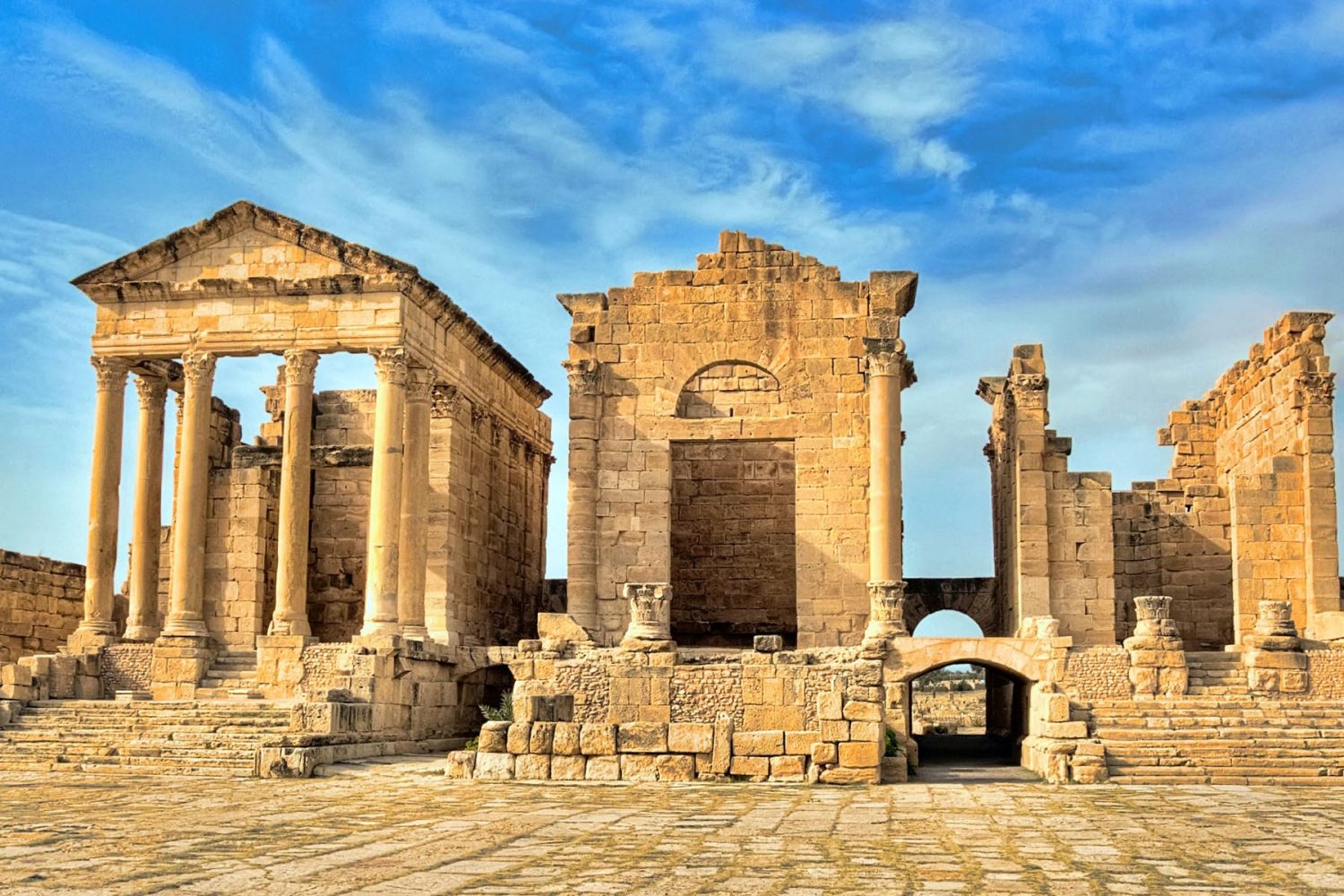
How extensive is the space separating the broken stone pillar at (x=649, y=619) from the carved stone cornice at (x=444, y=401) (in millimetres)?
9544

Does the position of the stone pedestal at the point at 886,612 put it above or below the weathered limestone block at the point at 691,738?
above

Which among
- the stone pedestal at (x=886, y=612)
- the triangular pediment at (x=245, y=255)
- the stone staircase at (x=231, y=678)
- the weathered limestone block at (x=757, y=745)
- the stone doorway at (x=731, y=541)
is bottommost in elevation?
the weathered limestone block at (x=757, y=745)

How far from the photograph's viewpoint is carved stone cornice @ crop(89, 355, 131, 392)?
89.2 ft

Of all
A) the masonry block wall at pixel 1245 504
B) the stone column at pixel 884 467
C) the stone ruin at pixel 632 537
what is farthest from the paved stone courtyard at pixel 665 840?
the masonry block wall at pixel 1245 504

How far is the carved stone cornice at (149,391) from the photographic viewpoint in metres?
28.1

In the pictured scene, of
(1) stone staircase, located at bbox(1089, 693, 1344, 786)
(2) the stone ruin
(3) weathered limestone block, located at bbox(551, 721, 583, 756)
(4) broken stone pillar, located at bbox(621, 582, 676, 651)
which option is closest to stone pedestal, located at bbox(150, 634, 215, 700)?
(2) the stone ruin

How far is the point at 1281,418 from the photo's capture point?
2734 centimetres

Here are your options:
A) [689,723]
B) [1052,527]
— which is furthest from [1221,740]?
[689,723]

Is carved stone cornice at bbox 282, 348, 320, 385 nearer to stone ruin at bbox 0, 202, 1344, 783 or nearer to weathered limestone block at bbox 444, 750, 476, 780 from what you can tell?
Result: stone ruin at bbox 0, 202, 1344, 783

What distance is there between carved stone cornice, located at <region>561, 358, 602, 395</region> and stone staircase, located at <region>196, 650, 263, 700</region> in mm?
7646

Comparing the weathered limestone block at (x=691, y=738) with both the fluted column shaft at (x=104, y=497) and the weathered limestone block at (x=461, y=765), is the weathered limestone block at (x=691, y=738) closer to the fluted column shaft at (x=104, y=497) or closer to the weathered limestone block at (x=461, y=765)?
the weathered limestone block at (x=461, y=765)

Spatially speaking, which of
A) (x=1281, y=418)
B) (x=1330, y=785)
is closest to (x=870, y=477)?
(x=1281, y=418)

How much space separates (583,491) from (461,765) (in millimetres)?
9153

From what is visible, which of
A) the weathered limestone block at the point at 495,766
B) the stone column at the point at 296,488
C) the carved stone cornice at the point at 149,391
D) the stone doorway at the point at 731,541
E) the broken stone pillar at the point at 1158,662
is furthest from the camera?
the stone doorway at the point at 731,541
